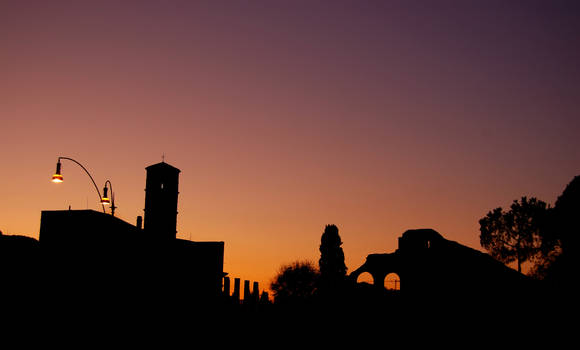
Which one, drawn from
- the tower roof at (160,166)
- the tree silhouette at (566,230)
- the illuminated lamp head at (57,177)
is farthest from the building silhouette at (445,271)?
the illuminated lamp head at (57,177)

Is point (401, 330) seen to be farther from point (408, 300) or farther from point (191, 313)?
point (191, 313)

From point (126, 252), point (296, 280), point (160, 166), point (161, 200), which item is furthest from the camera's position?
point (296, 280)

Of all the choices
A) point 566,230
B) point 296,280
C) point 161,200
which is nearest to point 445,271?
point 566,230

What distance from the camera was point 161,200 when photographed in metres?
46.9

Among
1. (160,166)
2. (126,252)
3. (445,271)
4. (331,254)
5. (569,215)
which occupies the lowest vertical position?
(445,271)

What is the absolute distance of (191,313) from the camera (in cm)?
4322

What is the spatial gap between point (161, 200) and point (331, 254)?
24.6 m

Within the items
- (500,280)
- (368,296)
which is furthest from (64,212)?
(500,280)

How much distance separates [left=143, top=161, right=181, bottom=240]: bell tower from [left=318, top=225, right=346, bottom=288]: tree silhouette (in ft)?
71.1

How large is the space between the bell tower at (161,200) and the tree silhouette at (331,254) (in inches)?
853

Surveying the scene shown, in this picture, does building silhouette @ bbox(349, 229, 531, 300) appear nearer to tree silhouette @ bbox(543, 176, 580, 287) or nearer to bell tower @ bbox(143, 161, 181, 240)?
tree silhouette @ bbox(543, 176, 580, 287)

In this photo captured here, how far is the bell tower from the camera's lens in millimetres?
46281

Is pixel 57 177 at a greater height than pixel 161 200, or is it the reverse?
pixel 161 200

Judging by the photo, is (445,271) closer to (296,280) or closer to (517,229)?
(517,229)
